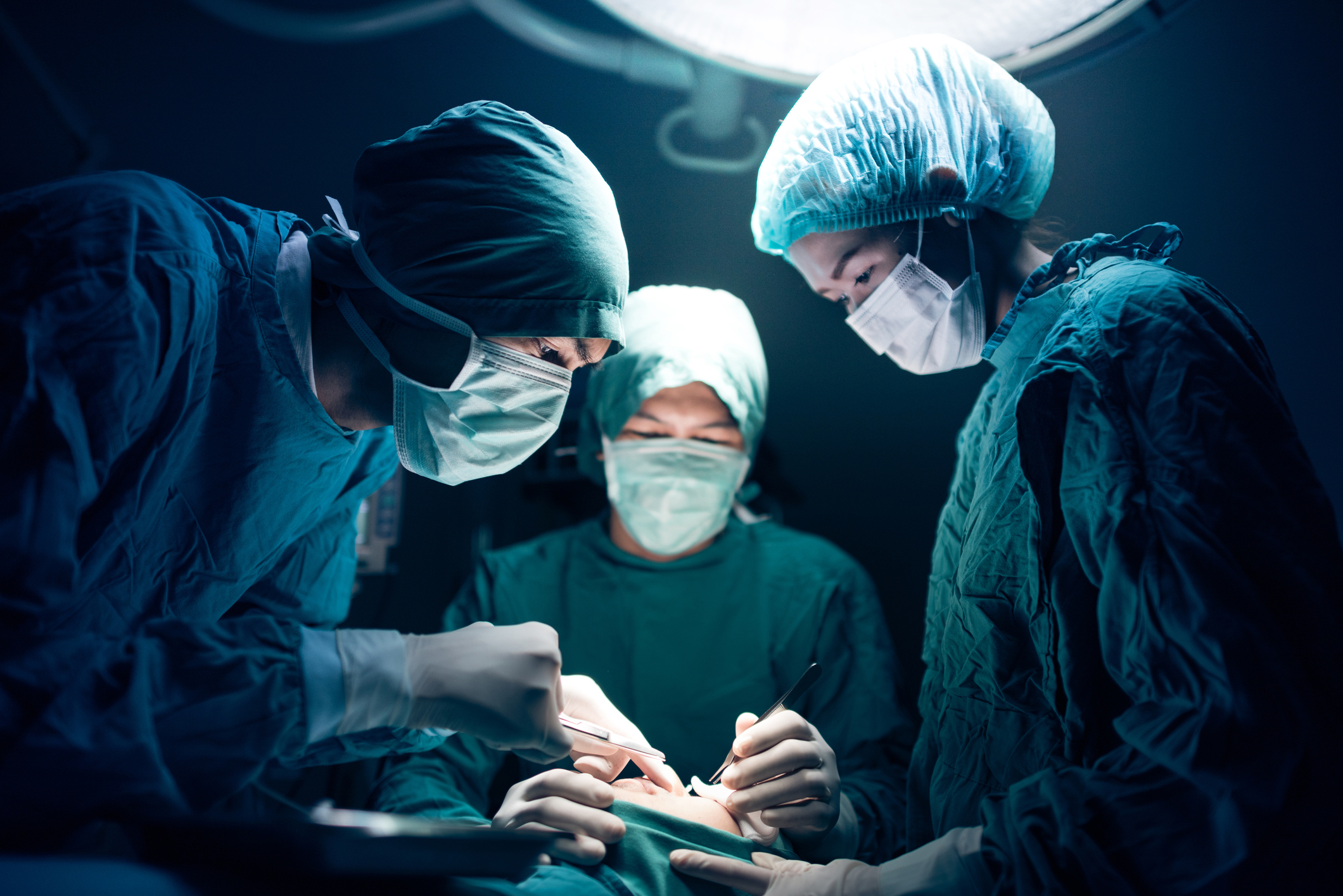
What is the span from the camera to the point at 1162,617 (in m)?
0.82

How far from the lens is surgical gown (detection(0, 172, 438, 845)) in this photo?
79 cm

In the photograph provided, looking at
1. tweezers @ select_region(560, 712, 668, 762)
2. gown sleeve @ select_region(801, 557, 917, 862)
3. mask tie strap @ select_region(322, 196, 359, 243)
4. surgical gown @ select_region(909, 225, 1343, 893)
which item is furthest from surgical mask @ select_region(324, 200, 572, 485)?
gown sleeve @ select_region(801, 557, 917, 862)

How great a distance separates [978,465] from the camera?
1333mm

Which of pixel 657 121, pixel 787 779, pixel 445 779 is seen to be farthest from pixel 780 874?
pixel 657 121

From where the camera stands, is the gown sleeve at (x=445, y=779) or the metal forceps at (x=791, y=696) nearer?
the metal forceps at (x=791, y=696)

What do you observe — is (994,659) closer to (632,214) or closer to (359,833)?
(359,833)

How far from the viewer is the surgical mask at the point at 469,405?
1.28m

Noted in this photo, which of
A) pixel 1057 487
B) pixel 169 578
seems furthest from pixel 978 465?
pixel 169 578

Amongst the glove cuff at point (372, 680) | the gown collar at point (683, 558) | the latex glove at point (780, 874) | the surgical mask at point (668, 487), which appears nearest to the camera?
the glove cuff at point (372, 680)

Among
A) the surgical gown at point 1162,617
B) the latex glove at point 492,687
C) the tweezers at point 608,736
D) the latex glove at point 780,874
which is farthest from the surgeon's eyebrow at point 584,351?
the latex glove at point 780,874

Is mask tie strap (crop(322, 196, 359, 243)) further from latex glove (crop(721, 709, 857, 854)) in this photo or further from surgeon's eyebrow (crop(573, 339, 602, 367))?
latex glove (crop(721, 709, 857, 854))

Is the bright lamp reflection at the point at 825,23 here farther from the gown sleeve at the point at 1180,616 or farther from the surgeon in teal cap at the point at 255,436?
the gown sleeve at the point at 1180,616

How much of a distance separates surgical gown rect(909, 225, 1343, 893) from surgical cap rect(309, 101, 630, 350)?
2.50 feet

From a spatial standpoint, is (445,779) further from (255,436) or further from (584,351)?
(584,351)
